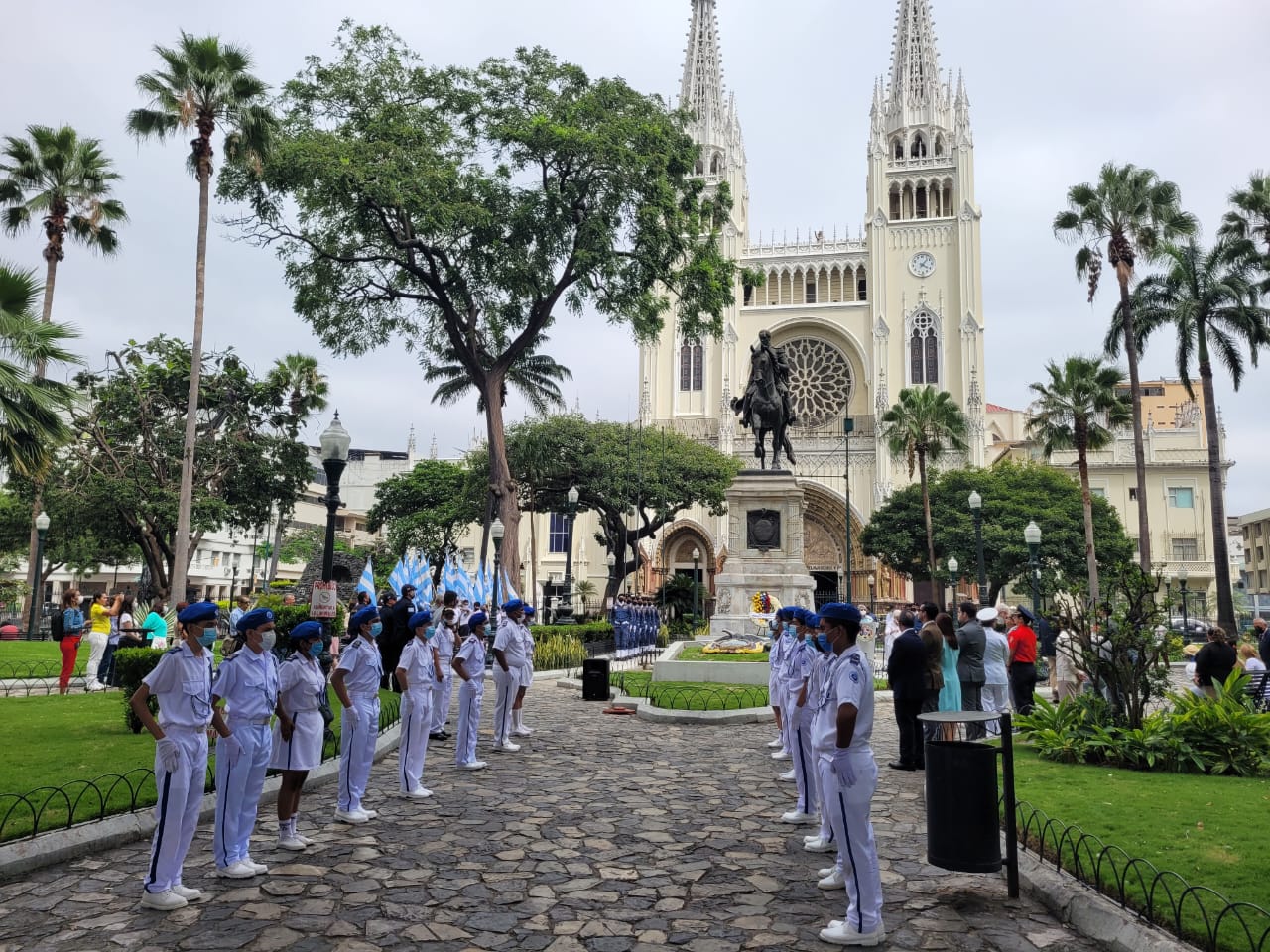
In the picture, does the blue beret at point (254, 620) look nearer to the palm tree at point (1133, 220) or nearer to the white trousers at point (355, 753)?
the white trousers at point (355, 753)

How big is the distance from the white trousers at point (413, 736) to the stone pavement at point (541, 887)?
0.30 metres

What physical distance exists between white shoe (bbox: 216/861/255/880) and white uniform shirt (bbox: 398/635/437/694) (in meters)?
2.63

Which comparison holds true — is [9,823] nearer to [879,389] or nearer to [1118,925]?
[1118,925]

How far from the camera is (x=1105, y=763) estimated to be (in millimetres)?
9164

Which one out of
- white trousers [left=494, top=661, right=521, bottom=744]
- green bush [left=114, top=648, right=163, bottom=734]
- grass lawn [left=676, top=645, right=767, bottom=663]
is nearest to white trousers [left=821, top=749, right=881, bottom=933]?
white trousers [left=494, top=661, right=521, bottom=744]

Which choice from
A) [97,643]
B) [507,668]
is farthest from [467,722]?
[97,643]

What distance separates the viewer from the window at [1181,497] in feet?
181

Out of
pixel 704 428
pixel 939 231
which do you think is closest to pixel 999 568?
pixel 704 428

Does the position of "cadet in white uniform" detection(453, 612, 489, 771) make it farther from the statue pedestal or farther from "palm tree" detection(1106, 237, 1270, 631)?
"palm tree" detection(1106, 237, 1270, 631)

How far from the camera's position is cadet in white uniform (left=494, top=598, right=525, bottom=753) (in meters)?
10.6

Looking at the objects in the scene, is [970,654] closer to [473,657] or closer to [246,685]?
[473,657]

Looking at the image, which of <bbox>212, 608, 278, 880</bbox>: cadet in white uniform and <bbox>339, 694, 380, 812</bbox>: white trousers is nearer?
<bbox>212, 608, 278, 880</bbox>: cadet in white uniform

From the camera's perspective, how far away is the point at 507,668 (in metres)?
10.5

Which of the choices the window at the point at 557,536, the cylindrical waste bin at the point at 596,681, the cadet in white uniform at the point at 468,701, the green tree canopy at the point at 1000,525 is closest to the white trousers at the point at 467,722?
the cadet in white uniform at the point at 468,701
